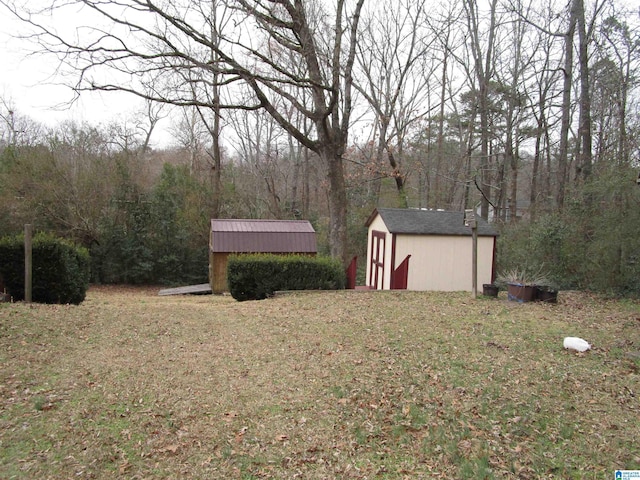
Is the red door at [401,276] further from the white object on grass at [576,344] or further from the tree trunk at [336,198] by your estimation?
the white object on grass at [576,344]

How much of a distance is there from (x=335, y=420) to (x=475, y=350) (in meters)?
2.39

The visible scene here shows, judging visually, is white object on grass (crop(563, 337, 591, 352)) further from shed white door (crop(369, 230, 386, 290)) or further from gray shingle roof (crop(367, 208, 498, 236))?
shed white door (crop(369, 230, 386, 290))

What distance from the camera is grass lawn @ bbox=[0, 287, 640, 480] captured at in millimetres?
3365

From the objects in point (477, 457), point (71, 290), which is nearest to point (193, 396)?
point (477, 457)

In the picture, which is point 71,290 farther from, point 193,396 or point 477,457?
point 477,457

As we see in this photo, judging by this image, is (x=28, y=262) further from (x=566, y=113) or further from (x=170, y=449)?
(x=566, y=113)

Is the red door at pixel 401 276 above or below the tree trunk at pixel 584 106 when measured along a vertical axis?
below

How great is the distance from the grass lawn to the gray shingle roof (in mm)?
5159

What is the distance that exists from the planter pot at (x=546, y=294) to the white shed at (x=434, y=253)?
10.8 feet

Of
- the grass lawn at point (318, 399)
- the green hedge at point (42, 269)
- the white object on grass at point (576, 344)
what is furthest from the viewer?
the green hedge at point (42, 269)

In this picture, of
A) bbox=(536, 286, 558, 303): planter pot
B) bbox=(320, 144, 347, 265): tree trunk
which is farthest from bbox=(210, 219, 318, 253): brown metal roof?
bbox=(536, 286, 558, 303): planter pot

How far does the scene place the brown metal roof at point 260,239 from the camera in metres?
16.9

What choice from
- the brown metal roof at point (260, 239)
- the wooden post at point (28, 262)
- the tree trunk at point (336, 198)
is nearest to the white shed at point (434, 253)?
the tree trunk at point (336, 198)

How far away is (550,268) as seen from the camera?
12234 mm
